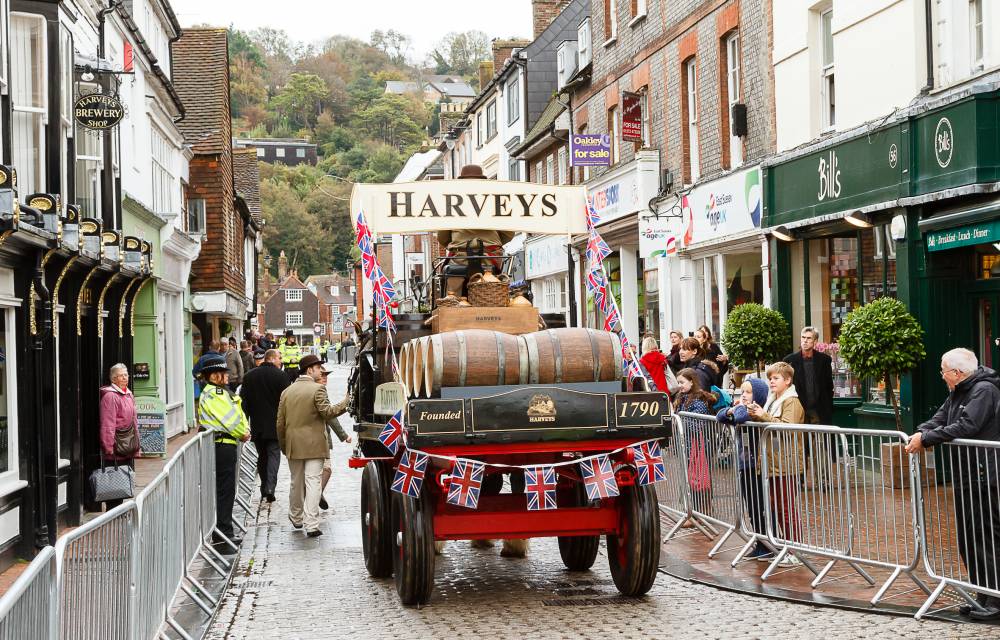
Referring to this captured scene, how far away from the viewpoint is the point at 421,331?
34.9 ft

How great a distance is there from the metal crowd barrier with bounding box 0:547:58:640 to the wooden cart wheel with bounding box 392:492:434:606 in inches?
167

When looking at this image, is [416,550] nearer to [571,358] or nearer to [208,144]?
[571,358]

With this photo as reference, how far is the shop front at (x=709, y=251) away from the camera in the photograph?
2005 cm

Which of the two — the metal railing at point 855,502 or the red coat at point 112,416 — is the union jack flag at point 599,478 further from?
the red coat at point 112,416

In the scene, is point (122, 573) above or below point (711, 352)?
below

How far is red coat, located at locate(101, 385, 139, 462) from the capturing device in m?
13.6

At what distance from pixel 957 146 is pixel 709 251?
8.73m

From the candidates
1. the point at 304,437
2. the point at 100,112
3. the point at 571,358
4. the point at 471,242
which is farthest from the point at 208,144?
the point at 571,358

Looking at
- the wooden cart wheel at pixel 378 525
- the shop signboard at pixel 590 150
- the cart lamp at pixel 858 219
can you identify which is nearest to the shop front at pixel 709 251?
the shop signboard at pixel 590 150

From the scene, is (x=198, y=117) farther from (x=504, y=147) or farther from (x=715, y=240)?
(x=715, y=240)

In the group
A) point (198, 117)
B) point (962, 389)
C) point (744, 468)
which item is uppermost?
point (198, 117)

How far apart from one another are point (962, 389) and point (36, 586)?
6.21 meters

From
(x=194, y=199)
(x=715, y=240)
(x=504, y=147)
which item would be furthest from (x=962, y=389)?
(x=504, y=147)

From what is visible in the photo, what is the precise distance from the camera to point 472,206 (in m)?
10.8
